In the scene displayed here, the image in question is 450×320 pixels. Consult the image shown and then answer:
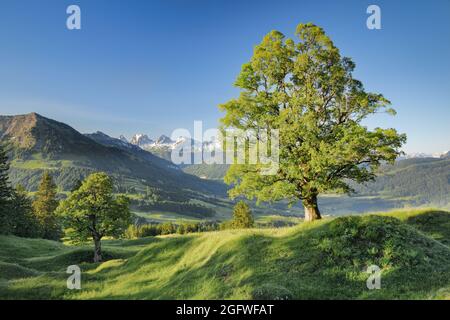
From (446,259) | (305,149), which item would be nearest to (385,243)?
(446,259)

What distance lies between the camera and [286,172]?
31.7m

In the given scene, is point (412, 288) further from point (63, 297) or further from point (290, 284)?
point (63, 297)

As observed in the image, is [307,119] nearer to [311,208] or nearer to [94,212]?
[311,208]

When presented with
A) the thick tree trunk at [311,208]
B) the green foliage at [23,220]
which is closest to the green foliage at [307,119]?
the thick tree trunk at [311,208]

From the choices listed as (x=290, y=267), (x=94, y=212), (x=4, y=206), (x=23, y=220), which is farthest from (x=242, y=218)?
(x=290, y=267)

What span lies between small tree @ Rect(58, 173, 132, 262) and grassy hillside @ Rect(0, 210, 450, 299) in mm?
21089

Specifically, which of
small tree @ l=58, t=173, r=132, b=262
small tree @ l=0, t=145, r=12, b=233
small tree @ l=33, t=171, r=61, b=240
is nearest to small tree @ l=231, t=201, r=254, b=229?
small tree @ l=58, t=173, r=132, b=262

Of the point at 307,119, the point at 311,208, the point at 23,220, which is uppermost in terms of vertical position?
the point at 307,119

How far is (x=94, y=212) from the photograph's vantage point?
59156mm

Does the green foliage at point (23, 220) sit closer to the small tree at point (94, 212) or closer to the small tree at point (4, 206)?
the small tree at point (4, 206)

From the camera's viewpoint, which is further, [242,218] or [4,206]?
[242,218]

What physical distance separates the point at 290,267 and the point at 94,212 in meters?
44.4

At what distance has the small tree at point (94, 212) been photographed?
192 feet

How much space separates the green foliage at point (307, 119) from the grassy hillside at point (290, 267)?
4.16 metres
